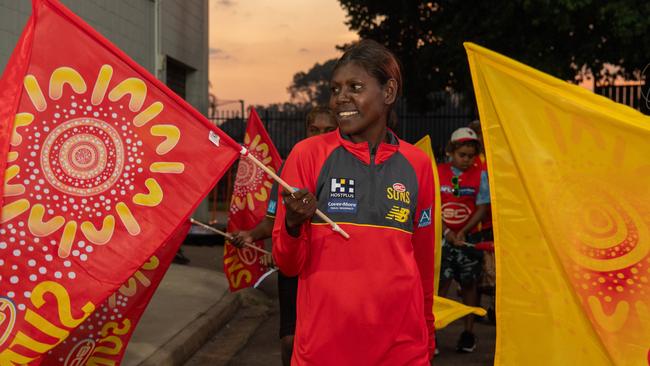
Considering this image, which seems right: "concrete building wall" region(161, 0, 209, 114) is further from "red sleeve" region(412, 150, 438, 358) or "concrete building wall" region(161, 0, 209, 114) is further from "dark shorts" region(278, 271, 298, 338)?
"red sleeve" region(412, 150, 438, 358)

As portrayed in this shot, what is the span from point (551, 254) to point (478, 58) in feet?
2.77

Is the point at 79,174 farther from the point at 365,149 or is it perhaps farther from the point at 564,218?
the point at 564,218

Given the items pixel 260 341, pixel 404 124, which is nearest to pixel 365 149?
pixel 260 341

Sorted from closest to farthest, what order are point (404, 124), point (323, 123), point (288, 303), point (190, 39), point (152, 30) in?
point (288, 303), point (323, 123), point (152, 30), point (190, 39), point (404, 124)

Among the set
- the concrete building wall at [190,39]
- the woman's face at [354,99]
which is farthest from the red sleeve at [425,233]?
the concrete building wall at [190,39]

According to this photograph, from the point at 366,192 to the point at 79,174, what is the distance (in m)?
1.23

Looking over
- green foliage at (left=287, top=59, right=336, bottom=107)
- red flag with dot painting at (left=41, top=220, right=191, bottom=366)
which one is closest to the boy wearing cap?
red flag with dot painting at (left=41, top=220, right=191, bottom=366)

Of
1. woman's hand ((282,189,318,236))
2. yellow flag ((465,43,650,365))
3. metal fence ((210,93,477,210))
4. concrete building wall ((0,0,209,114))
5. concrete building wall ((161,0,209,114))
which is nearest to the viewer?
woman's hand ((282,189,318,236))

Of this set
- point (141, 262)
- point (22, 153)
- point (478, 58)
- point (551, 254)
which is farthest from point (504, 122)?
point (22, 153)

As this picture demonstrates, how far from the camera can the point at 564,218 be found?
11.8ft

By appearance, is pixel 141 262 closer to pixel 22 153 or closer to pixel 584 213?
pixel 22 153

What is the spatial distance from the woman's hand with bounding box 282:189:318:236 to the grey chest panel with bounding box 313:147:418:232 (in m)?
0.16

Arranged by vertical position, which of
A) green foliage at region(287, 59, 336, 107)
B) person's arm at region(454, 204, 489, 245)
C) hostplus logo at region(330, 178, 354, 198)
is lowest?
person's arm at region(454, 204, 489, 245)

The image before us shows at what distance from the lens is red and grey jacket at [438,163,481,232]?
804cm
